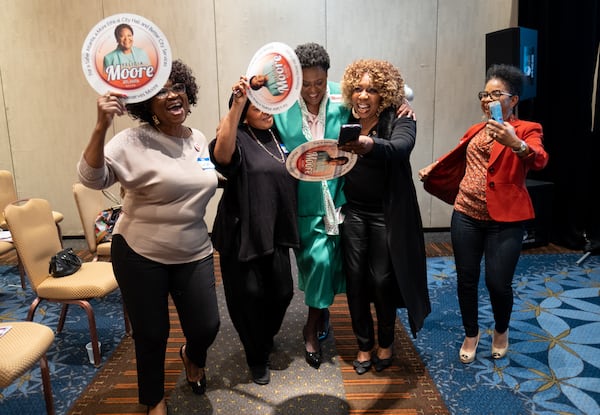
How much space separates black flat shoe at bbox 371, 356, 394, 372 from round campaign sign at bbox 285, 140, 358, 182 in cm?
113

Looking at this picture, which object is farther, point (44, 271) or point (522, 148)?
point (44, 271)

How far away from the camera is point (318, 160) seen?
6.37 feet

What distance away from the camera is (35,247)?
105 inches

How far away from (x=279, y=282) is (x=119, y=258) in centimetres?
77

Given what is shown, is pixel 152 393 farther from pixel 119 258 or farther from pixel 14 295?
pixel 14 295

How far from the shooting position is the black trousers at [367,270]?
234 centimetres

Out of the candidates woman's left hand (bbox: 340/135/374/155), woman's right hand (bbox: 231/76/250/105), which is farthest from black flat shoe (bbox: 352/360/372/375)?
A: woman's right hand (bbox: 231/76/250/105)

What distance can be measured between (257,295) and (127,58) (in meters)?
1.19

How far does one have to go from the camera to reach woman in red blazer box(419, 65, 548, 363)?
2.28 m

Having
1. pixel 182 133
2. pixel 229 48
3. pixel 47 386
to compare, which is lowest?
pixel 47 386

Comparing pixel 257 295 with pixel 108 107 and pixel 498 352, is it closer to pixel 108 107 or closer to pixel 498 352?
pixel 108 107

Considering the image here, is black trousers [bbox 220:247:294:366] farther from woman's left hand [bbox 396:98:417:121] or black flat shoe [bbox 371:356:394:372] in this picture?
woman's left hand [bbox 396:98:417:121]

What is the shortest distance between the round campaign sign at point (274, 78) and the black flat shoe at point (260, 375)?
1323 millimetres

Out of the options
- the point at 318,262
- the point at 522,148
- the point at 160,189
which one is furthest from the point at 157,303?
the point at 522,148
